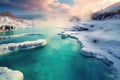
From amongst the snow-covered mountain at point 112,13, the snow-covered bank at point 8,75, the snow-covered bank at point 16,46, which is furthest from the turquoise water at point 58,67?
the snow-covered mountain at point 112,13

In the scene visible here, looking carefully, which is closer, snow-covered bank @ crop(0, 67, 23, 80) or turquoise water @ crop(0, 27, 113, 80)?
snow-covered bank @ crop(0, 67, 23, 80)

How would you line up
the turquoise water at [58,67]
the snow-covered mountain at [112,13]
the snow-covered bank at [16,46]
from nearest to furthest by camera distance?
the turquoise water at [58,67] < the snow-covered bank at [16,46] < the snow-covered mountain at [112,13]

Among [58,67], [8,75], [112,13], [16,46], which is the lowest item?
[58,67]

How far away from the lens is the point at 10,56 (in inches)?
1029

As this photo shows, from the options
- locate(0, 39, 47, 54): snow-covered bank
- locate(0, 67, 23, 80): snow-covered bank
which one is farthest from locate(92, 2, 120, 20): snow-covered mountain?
locate(0, 67, 23, 80): snow-covered bank

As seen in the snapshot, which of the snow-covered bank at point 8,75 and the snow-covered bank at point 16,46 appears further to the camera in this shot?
the snow-covered bank at point 16,46

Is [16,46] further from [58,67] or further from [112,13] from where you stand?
[112,13]

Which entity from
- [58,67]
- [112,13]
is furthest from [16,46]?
[112,13]

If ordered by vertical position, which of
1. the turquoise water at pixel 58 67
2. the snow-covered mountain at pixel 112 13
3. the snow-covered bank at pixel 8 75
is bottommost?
the turquoise water at pixel 58 67

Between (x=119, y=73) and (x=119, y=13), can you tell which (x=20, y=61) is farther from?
(x=119, y=13)

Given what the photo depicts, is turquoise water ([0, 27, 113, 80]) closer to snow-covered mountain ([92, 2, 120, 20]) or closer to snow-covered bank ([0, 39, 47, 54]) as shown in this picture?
snow-covered bank ([0, 39, 47, 54])

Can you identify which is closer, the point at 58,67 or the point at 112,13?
the point at 58,67

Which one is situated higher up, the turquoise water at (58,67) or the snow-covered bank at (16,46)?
the snow-covered bank at (16,46)

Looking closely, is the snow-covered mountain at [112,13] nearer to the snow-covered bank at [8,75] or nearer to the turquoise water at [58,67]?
the turquoise water at [58,67]
